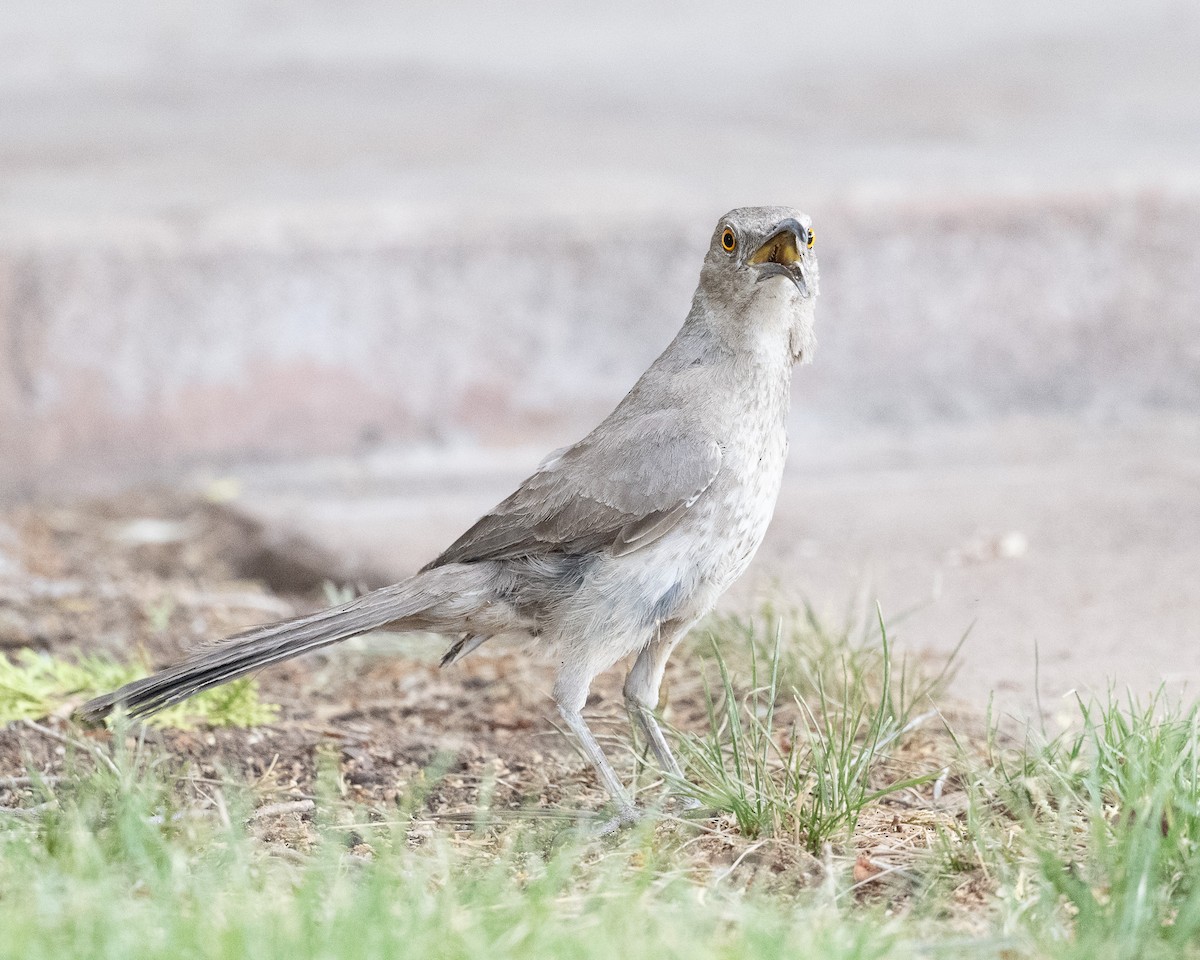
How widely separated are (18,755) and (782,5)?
29.4 ft

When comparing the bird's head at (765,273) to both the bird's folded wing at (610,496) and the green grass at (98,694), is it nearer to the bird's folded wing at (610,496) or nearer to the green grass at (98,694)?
the bird's folded wing at (610,496)

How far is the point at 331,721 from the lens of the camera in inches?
152

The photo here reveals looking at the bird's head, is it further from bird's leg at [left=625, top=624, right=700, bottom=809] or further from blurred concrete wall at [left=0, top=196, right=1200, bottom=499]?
Result: blurred concrete wall at [left=0, top=196, right=1200, bottom=499]

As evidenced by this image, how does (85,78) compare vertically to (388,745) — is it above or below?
above

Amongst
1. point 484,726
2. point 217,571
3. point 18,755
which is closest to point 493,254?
point 217,571

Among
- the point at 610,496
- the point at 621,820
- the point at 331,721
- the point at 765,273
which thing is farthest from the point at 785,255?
the point at 331,721

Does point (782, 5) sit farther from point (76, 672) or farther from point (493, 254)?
point (76, 672)

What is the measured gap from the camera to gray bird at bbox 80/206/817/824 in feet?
10.8

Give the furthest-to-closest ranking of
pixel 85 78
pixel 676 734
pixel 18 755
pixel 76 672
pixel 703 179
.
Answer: pixel 85 78
pixel 703 179
pixel 76 672
pixel 18 755
pixel 676 734

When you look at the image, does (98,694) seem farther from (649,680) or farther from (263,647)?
(649,680)

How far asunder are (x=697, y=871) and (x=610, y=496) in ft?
2.97

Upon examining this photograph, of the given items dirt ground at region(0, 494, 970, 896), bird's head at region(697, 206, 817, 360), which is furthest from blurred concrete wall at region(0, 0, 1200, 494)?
bird's head at region(697, 206, 817, 360)

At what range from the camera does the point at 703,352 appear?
355 centimetres

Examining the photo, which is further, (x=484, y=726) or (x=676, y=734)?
(x=484, y=726)
